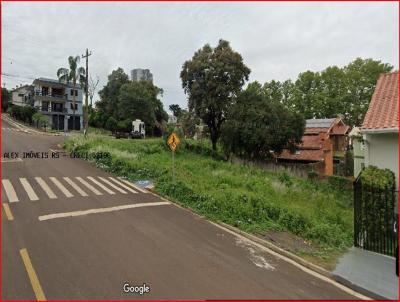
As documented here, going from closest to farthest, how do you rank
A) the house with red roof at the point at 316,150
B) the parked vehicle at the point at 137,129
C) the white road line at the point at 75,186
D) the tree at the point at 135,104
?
the white road line at the point at 75,186
the house with red roof at the point at 316,150
the parked vehicle at the point at 137,129
the tree at the point at 135,104

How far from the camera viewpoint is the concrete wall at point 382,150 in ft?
37.1

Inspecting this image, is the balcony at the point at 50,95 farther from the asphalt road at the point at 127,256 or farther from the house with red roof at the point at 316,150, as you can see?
the asphalt road at the point at 127,256

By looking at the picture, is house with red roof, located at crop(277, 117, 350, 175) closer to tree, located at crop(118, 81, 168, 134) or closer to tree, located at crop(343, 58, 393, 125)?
tree, located at crop(343, 58, 393, 125)

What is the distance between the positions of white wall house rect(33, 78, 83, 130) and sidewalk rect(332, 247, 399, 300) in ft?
197

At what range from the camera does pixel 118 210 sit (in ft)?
40.6

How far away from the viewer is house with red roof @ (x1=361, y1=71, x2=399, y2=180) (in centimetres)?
1127

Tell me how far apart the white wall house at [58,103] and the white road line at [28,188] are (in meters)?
48.4

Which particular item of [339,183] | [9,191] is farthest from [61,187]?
[339,183]

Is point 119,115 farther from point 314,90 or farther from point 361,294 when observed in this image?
point 361,294

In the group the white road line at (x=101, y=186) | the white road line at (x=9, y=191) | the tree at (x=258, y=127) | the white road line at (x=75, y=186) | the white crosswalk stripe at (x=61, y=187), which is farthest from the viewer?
the tree at (x=258, y=127)

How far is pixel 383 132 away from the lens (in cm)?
1132

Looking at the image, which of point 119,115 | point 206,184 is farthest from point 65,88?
point 206,184

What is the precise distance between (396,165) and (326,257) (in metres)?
4.40

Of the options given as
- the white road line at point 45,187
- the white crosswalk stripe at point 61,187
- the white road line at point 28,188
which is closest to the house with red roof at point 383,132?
the white crosswalk stripe at point 61,187
